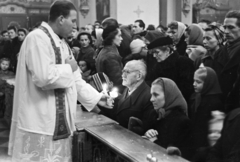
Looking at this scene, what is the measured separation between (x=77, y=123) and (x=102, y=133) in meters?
0.49

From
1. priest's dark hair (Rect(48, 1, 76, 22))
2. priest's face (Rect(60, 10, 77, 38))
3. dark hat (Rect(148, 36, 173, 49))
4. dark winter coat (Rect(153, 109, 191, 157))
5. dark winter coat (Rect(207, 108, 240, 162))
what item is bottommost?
dark winter coat (Rect(153, 109, 191, 157))

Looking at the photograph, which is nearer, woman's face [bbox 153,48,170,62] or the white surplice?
the white surplice

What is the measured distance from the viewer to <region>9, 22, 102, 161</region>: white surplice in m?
2.47

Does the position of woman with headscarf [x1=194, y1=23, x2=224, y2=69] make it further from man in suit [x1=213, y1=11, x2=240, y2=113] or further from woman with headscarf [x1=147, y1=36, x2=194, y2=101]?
man in suit [x1=213, y1=11, x2=240, y2=113]

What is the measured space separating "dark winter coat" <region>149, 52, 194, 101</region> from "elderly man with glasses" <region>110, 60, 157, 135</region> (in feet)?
0.56

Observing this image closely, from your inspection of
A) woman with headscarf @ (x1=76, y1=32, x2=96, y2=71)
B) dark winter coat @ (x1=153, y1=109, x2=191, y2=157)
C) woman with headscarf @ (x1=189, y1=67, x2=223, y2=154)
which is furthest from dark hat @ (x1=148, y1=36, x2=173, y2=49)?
woman with headscarf @ (x1=76, y1=32, x2=96, y2=71)

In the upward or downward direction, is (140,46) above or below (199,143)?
above

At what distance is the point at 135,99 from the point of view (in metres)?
3.40

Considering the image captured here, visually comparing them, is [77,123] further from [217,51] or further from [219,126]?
[219,126]

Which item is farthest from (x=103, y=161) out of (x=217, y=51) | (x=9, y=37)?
(x=9, y=37)

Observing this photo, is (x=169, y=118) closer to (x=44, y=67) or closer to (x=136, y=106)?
(x=136, y=106)

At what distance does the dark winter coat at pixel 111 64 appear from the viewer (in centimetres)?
436

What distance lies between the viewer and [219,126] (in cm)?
204

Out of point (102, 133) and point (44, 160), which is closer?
point (44, 160)
